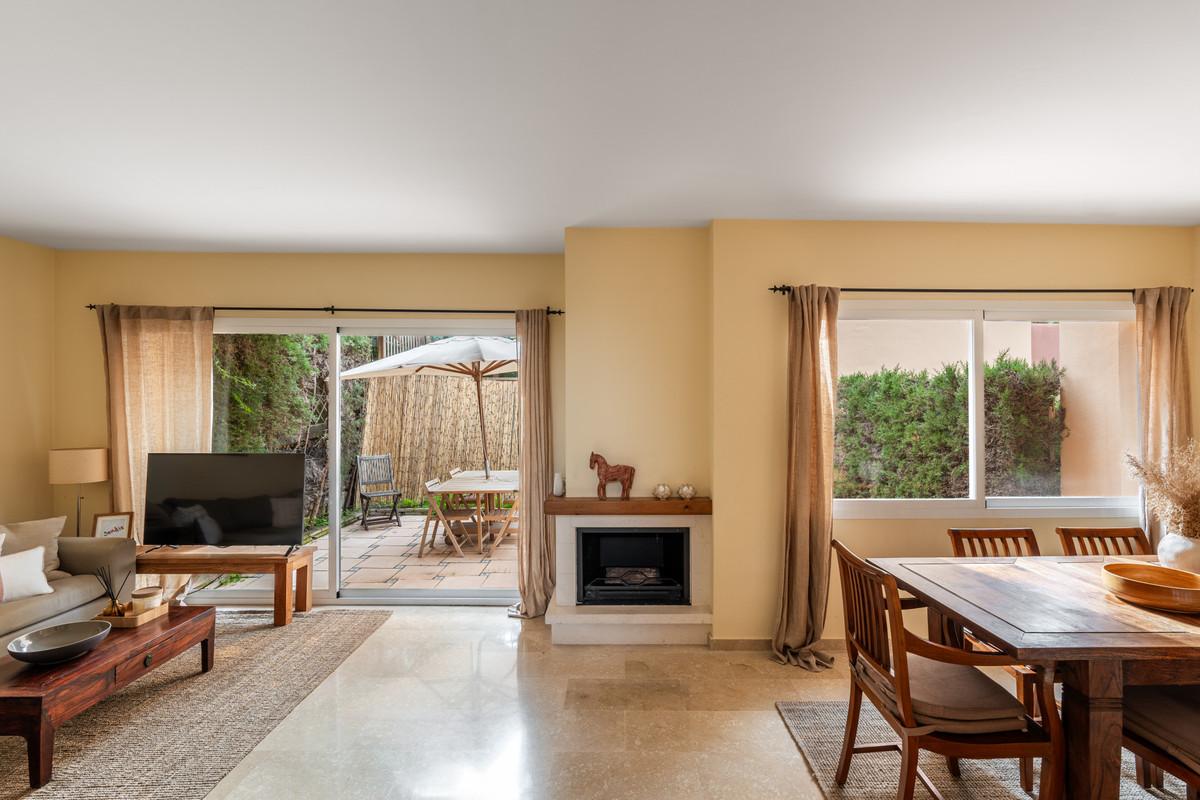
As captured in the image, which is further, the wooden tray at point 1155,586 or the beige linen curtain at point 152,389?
the beige linen curtain at point 152,389

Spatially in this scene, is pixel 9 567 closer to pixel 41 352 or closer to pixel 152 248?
pixel 41 352

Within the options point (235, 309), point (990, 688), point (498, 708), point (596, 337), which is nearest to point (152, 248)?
point (235, 309)

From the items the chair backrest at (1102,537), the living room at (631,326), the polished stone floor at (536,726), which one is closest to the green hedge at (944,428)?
the living room at (631,326)

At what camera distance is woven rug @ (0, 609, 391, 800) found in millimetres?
2301

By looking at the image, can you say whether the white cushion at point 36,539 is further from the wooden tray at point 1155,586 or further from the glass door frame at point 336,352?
the wooden tray at point 1155,586

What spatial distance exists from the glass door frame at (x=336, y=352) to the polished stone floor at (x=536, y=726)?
779 mm

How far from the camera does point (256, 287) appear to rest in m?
4.36

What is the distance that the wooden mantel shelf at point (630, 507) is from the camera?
3670mm

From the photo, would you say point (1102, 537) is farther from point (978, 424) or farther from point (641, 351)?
point (641, 351)

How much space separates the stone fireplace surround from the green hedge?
103 centimetres

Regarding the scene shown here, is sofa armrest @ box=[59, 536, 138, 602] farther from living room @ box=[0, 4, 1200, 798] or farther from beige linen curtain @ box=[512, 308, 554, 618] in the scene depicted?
beige linen curtain @ box=[512, 308, 554, 618]

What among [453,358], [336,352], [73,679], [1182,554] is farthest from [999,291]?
[73,679]

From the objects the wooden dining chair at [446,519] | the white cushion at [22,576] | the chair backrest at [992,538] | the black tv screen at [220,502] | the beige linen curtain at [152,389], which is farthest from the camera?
the wooden dining chair at [446,519]

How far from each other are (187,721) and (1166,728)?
12.3 ft
